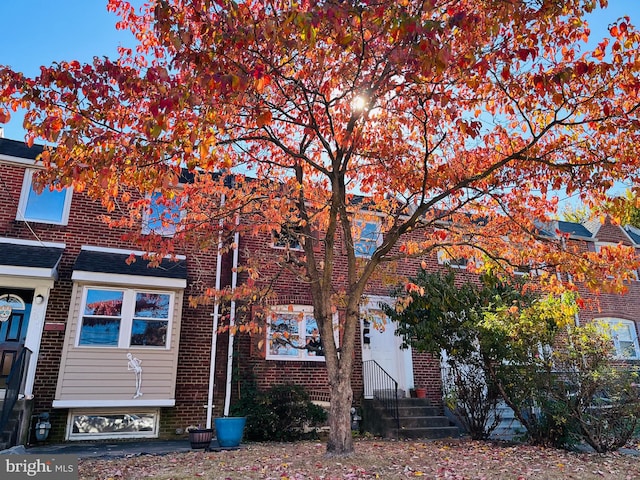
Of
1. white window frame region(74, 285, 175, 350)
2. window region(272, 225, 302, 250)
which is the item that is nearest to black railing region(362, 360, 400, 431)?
window region(272, 225, 302, 250)

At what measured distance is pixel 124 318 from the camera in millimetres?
10680

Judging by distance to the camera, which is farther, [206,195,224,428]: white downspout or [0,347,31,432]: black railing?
[206,195,224,428]: white downspout

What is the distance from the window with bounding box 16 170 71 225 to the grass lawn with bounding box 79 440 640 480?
602 centimetres

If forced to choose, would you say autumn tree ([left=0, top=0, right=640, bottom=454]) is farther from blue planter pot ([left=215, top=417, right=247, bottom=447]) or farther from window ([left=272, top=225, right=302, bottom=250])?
blue planter pot ([left=215, top=417, right=247, bottom=447])

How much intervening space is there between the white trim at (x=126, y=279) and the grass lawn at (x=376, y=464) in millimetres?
3927

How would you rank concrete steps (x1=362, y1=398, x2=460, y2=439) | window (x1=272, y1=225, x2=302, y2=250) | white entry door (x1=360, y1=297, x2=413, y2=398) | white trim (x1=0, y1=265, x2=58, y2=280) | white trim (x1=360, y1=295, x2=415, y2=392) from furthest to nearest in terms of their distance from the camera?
1. white trim (x1=360, y1=295, x2=415, y2=392)
2. white entry door (x1=360, y1=297, x2=413, y2=398)
3. concrete steps (x1=362, y1=398, x2=460, y2=439)
4. white trim (x1=0, y1=265, x2=58, y2=280)
5. window (x1=272, y1=225, x2=302, y2=250)

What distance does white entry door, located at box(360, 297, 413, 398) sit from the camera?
12.6 meters

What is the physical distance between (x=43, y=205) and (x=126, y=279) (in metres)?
2.85

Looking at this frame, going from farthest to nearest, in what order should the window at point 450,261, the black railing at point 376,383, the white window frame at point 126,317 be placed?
1. the black railing at point 376,383
2. the window at point 450,261
3. the white window frame at point 126,317

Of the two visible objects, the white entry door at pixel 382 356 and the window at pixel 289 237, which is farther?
the white entry door at pixel 382 356

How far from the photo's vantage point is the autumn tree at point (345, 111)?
517 cm

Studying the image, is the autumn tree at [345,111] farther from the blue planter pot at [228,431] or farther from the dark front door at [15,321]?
the dark front door at [15,321]

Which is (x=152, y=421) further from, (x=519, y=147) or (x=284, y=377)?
(x=519, y=147)

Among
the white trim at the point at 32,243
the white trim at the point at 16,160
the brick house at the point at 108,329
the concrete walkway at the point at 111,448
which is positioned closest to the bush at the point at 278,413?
the brick house at the point at 108,329
